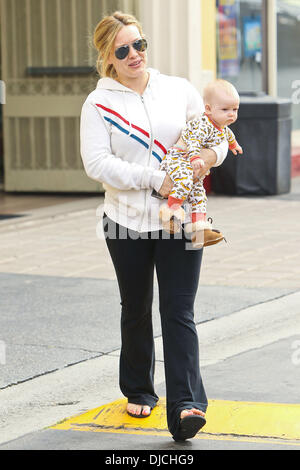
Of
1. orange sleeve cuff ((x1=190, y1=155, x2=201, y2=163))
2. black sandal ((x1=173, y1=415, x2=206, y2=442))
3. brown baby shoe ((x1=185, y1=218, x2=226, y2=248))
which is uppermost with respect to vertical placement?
orange sleeve cuff ((x1=190, y1=155, x2=201, y2=163))

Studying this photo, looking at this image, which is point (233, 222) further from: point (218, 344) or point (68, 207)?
point (218, 344)

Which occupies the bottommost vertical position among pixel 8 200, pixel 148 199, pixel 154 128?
pixel 8 200

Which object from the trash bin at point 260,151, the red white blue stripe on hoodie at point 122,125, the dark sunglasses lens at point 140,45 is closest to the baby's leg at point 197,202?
the red white blue stripe on hoodie at point 122,125

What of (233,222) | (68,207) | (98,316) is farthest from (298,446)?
(68,207)

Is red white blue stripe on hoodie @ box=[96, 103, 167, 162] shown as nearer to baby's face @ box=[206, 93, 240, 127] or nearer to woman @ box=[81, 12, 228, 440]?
woman @ box=[81, 12, 228, 440]

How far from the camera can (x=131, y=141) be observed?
4512 millimetres

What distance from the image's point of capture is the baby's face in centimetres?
448

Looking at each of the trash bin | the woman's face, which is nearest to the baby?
the woman's face

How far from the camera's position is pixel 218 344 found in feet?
21.0

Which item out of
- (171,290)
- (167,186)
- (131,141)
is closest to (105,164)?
(131,141)

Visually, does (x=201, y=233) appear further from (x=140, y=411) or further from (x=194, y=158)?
(x=140, y=411)

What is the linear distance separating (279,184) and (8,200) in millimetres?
3284

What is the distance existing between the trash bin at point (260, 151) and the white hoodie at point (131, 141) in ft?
26.4

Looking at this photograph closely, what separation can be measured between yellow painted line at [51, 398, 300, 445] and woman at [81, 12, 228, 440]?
0.81ft
